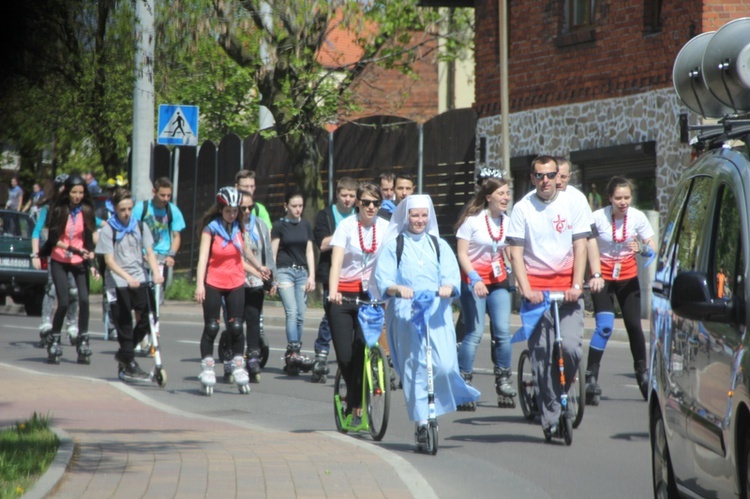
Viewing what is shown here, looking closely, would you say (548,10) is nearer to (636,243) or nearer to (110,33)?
(636,243)

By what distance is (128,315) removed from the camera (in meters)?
13.4

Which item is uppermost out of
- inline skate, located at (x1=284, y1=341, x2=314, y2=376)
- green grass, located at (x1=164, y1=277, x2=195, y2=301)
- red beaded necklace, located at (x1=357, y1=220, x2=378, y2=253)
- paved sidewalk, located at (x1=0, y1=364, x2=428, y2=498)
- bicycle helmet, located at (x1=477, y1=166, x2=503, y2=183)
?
bicycle helmet, located at (x1=477, y1=166, x2=503, y2=183)

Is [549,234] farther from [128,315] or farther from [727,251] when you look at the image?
[128,315]

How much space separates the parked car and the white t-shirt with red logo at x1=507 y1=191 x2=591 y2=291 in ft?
47.5

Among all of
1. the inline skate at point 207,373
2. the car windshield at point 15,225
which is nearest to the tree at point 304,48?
the car windshield at point 15,225

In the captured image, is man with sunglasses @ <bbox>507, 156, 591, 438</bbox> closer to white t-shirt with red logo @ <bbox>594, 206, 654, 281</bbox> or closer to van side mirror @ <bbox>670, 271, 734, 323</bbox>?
white t-shirt with red logo @ <bbox>594, 206, 654, 281</bbox>

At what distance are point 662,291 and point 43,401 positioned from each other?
20.8 ft

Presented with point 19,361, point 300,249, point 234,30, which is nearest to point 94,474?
point 300,249

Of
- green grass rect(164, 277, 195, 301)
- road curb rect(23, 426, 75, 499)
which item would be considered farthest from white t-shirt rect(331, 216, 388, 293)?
green grass rect(164, 277, 195, 301)

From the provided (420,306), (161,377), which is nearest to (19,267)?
(161,377)

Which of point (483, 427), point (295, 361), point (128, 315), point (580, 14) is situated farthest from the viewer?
point (580, 14)

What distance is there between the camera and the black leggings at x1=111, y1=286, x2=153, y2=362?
13.4 meters

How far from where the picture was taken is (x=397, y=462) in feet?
26.7

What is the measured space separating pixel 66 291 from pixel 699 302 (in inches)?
430
